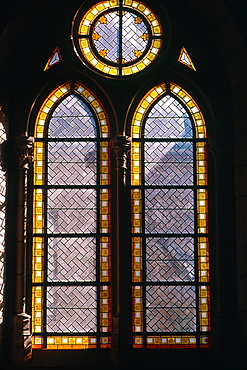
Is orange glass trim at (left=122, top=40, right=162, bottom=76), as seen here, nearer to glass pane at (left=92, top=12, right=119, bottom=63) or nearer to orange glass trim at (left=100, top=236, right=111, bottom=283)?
glass pane at (left=92, top=12, right=119, bottom=63)

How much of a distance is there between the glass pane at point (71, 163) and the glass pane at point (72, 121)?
0.14 meters

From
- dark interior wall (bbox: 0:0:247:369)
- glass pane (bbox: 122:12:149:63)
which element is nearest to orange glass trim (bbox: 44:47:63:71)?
dark interior wall (bbox: 0:0:247:369)

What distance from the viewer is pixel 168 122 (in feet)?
37.5

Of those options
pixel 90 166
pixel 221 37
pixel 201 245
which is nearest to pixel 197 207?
pixel 201 245

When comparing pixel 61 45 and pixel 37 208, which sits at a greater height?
pixel 61 45

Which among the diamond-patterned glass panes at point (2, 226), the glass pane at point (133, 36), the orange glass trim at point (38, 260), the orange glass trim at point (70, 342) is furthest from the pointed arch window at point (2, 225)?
the glass pane at point (133, 36)

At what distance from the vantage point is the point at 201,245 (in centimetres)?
1105

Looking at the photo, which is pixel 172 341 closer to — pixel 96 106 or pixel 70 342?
pixel 70 342

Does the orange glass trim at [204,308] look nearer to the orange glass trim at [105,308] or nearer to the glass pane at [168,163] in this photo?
the orange glass trim at [105,308]

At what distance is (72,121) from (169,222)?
193 cm

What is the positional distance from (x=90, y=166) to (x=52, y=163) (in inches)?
20.3

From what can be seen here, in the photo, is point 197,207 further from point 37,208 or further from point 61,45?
point 61,45

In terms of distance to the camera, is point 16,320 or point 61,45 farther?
point 61,45

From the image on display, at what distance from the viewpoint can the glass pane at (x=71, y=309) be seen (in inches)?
427
